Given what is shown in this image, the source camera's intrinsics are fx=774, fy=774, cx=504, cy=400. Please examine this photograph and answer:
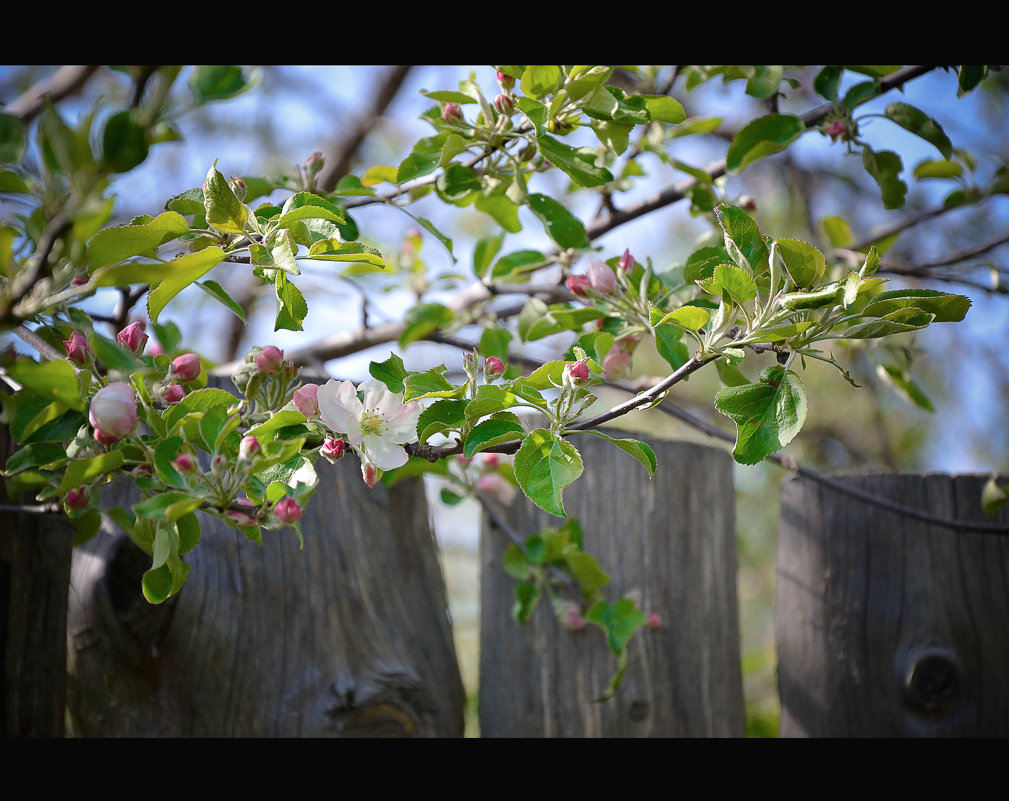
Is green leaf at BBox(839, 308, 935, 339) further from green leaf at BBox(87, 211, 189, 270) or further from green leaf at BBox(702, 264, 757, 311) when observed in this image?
green leaf at BBox(87, 211, 189, 270)

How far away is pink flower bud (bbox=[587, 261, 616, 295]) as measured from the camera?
3.01 ft

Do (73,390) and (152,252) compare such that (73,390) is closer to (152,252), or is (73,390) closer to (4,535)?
(152,252)

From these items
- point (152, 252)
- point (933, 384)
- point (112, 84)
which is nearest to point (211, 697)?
point (152, 252)

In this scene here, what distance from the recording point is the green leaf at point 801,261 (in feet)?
2.10

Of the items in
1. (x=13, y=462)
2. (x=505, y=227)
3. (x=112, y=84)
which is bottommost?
(x=13, y=462)

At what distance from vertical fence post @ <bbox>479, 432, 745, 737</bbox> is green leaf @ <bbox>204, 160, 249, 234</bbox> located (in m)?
0.80

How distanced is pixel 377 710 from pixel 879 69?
1201 mm

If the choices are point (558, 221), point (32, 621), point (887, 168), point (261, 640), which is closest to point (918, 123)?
point (887, 168)

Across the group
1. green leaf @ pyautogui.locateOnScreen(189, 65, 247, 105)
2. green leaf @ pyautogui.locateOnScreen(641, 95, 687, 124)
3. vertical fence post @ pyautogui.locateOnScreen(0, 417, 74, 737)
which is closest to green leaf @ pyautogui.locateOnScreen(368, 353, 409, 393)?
green leaf @ pyautogui.locateOnScreen(189, 65, 247, 105)

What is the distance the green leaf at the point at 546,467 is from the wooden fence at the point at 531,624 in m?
0.67

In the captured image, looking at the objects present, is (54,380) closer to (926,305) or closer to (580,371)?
(580,371)

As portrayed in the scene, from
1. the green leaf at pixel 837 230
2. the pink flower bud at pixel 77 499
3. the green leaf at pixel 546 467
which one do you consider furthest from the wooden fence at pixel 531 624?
the green leaf at pixel 546 467

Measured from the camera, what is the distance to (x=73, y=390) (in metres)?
0.54

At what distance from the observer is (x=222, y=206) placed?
0.70 m
